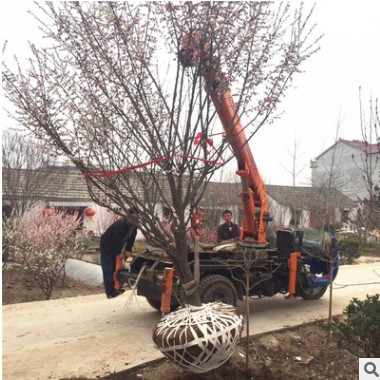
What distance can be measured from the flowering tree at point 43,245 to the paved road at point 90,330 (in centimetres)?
168

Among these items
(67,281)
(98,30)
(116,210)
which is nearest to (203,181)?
(116,210)

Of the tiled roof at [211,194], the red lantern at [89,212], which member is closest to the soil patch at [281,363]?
the tiled roof at [211,194]

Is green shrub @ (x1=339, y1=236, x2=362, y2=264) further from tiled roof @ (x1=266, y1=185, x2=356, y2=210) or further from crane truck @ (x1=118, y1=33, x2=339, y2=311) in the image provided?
crane truck @ (x1=118, y1=33, x2=339, y2=311)

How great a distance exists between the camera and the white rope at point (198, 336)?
12.2 ft

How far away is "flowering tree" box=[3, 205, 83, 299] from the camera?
9.73 meters

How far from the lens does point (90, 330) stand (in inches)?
241

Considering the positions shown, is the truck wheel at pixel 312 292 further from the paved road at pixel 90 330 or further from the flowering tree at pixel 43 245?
the flowering tree at pixel 43 245

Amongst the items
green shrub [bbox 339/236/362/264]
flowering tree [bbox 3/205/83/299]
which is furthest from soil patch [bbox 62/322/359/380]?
green shrub [bbox 339/236/362/264]

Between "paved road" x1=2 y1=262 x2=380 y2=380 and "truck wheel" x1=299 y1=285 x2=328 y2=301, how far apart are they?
0.36ft

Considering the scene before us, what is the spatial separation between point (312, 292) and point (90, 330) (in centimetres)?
416

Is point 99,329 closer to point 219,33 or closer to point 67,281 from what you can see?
point 219,33

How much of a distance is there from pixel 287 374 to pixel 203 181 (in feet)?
8.00

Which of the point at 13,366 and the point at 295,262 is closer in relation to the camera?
the point at 13,366

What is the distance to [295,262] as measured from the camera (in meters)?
6.93
